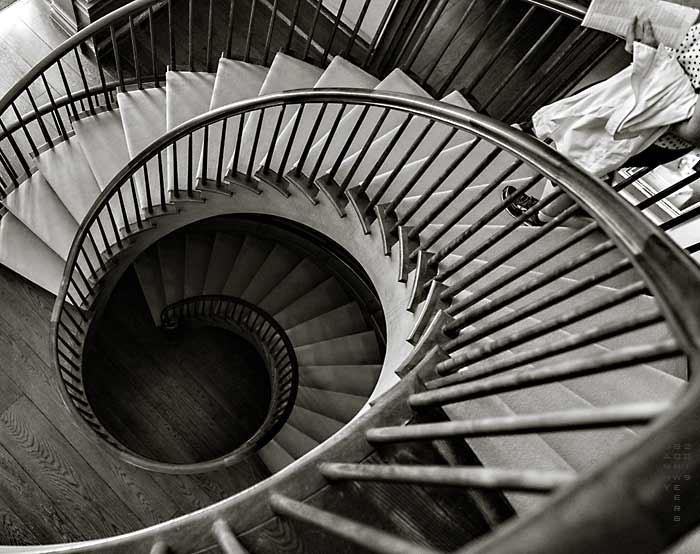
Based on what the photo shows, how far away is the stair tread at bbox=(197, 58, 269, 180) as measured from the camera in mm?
4242

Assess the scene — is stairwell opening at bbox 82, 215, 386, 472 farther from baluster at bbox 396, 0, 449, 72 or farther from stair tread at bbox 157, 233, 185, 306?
baluster at bbox 396, 0, 449, 72

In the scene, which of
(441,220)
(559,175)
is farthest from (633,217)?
(441,220)

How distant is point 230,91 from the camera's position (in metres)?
4.38

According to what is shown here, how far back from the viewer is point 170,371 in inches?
204

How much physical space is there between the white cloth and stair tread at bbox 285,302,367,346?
123 inches

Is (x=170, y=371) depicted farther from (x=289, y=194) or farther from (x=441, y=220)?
(x=441, y=220)

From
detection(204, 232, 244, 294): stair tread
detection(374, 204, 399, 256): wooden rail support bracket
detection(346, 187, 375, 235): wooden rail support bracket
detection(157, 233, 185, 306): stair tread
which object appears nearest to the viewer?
detection(374, 204, 399, 256): wooden rail support bracket

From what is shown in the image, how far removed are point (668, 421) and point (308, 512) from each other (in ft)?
3.31

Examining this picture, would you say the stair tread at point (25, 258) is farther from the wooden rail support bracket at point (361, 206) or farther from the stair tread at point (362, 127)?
the wooden rail support bracket at point (361, 206)

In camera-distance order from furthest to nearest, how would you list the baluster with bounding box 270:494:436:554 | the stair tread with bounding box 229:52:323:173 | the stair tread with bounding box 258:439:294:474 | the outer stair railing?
the stair tread with bounding box 258:439:294:474, the stair tread with bounding box 229:52:323:173, the baluster with bounding box 270:494:436:554, the outer stair railing

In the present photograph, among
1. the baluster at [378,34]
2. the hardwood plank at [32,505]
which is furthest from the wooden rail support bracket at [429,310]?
the hardwood plank at [32,505]

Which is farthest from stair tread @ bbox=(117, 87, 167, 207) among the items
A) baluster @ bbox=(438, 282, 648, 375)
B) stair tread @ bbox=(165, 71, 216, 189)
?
baluster @ bbox=(438, 282, 648, 375)

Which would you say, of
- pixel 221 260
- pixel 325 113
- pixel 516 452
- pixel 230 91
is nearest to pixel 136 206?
pixel 230 91

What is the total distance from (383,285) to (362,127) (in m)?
1.19
